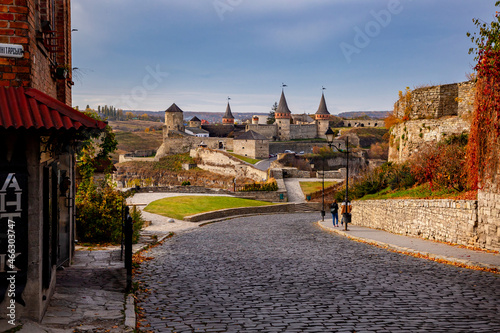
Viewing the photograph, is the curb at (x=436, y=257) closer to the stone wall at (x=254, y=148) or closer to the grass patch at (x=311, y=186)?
the grass patch at (x=311, y=186)

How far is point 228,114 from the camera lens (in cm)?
13438

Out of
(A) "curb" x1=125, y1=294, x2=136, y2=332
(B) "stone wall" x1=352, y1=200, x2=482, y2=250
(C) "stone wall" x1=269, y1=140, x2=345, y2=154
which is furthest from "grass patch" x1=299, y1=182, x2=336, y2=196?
(C) "stone wall" x1=269, y1=140, x2=345, y2=154

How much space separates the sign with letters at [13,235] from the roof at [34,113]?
0.76m

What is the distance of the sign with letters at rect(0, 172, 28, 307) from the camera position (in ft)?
18.3

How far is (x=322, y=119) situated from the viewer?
4818 inches

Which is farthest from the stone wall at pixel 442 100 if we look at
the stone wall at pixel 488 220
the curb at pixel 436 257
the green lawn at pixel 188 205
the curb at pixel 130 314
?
the curb at pixel 130 314

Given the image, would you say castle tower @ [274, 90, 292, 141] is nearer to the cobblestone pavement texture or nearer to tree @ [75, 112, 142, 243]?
tree @ [75, 112, 142, 243]

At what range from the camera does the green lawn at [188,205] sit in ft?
97.2

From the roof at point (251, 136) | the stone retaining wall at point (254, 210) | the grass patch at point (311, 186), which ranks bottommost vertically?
the stone retaining wall at point (254, 210)

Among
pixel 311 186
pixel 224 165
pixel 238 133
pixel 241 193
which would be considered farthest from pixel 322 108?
pixel 241 193

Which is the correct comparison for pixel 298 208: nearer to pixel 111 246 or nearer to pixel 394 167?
pixel 394 167

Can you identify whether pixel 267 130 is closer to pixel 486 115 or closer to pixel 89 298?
pixel 486 115

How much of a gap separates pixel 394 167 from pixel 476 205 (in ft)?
37.4

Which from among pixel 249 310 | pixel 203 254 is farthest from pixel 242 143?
pixel 249 310
